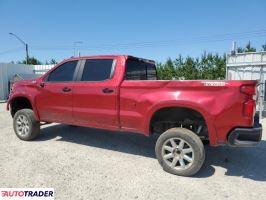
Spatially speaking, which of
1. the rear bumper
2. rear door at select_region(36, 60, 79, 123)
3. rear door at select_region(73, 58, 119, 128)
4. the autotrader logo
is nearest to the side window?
rear door at select_region(36, 60, 79, 123)

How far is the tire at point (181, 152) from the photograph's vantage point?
12.8 feet

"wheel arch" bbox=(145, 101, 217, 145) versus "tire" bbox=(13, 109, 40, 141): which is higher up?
"wheel arch" bbox=(145, 101, 217, 145)

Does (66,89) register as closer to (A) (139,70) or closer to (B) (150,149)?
(A) (139,70)

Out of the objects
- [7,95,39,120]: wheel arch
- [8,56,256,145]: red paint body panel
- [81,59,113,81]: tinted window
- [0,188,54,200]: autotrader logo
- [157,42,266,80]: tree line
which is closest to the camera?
[0,188,54,200]: autotrader logo

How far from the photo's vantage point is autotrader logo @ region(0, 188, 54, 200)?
341 cm

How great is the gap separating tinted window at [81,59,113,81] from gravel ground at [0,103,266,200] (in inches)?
59.1

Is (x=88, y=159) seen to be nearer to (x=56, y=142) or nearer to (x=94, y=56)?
(x=56, y=142)

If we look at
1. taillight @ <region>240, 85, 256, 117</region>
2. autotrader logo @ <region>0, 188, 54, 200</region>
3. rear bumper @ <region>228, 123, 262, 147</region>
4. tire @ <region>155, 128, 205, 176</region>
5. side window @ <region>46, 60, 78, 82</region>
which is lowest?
autotrader logo @ <region>0, 188, 54, 200</region>

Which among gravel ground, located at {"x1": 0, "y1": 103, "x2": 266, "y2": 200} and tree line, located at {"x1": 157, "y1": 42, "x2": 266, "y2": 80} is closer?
gravel ground, located at {"x1": 0, "y1": 103, "x2": 266, "y2": 200}

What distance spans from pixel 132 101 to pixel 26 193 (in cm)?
212

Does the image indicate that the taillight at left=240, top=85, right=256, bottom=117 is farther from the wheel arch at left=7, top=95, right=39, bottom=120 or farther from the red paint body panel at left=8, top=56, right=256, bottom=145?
the wheel arch at left=7, top=95, right=39, bottom=120

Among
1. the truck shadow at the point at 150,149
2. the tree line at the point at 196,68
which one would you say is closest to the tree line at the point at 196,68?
the tree line at the point at 196,68

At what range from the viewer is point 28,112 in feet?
19.3

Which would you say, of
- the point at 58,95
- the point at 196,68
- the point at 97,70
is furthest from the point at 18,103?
the point at 196,68
